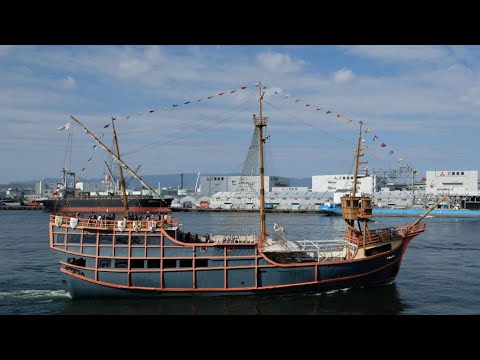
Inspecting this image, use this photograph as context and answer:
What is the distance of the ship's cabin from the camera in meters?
28.0

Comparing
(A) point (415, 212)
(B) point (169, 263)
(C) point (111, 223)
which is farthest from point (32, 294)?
(A) point (415, 212)

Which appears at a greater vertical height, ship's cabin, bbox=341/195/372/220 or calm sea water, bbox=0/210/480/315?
ship's cabin, bbox=341/195/372/220

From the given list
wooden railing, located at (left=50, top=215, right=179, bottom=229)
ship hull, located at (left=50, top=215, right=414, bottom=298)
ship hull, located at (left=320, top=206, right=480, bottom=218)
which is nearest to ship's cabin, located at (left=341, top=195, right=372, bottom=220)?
ship hull, located at (left=50, top=215, right=414, bottom=298)

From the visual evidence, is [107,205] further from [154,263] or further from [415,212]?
[154,263]

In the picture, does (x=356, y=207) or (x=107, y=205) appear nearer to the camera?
(x=356, y=207)

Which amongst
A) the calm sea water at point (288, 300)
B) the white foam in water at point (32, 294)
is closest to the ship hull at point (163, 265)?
the calm sea water at point (288, 300)

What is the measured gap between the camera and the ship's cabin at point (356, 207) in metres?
28.0

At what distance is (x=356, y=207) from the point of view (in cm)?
2833

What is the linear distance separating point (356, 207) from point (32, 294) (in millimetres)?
19276

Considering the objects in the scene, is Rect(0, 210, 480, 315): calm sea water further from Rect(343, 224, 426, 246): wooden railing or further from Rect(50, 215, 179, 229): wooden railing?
Rect(50, 215, 179, 229): wooden railing

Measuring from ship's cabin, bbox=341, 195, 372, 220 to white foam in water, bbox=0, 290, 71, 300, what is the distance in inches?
666

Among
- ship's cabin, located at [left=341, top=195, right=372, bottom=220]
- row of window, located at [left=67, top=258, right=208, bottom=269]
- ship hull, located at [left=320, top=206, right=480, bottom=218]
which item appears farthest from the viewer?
ship hull, located at [left=320, top=206, right=480, bottom=218]

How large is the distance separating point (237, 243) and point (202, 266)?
87.1 inches
